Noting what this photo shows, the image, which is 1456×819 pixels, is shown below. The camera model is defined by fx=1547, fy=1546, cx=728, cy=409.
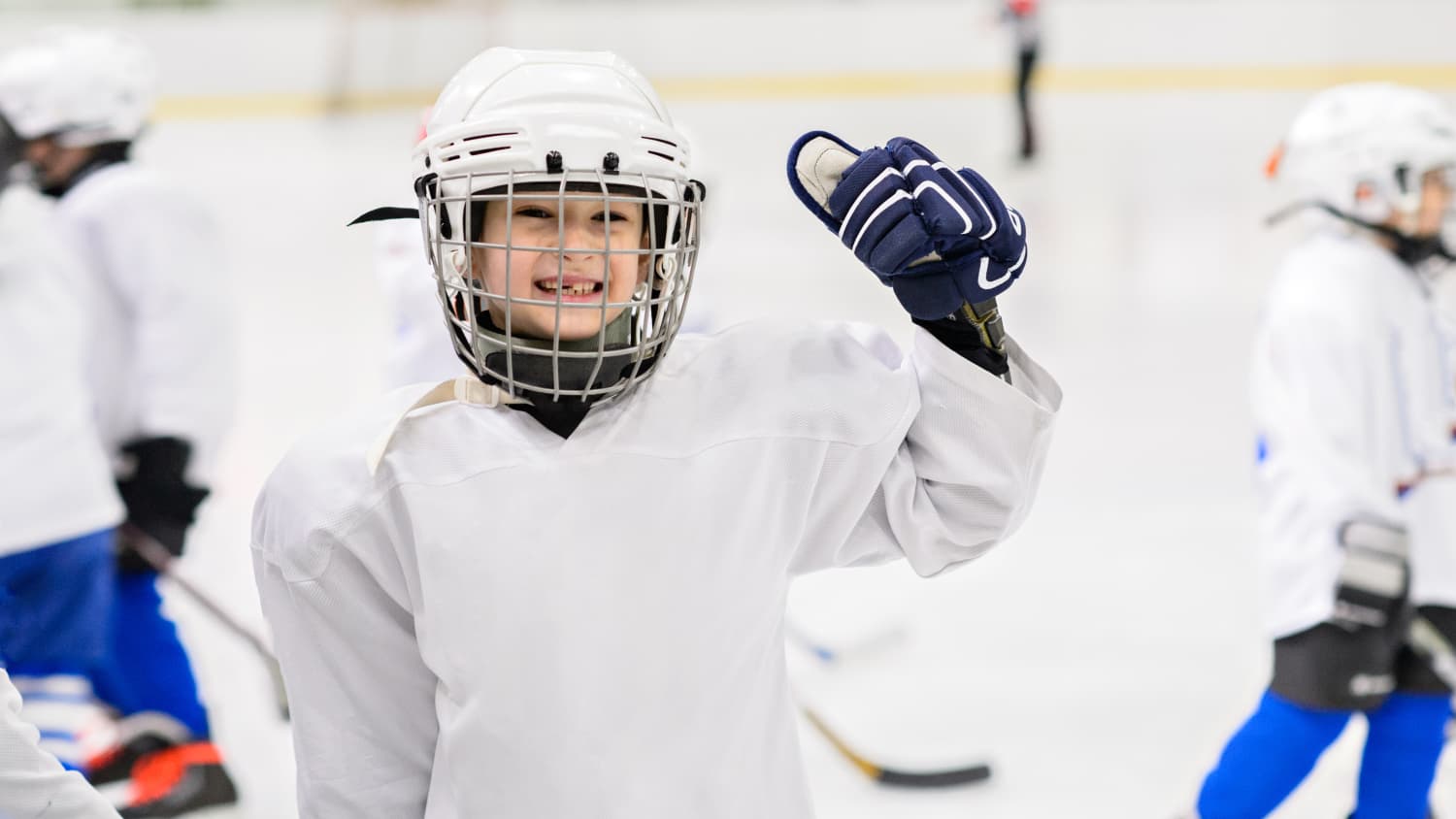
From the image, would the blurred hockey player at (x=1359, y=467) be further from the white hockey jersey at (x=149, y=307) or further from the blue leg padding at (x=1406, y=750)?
the white hockey jersey at (x=149, y=307)

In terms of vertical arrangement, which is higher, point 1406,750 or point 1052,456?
point 1406,750

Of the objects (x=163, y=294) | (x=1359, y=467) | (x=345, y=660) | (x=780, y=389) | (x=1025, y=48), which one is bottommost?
(x=1025, y=48)

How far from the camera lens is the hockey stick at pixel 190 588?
2.54 meters

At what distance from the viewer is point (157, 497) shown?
2.55 meters

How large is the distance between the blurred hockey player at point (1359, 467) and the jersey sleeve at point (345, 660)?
126 cm

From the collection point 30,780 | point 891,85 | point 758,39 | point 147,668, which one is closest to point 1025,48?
point 891,85

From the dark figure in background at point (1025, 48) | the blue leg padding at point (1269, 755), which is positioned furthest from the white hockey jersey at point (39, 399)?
the dark figure in background at point (1025, 48)

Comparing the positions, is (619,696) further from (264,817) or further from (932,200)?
(264,817)

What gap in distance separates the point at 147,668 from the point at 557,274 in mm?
1694

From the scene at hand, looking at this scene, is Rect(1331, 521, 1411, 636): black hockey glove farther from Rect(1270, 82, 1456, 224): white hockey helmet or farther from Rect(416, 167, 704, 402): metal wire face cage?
Rect(416, 167, 704, 402): metal wire face cage

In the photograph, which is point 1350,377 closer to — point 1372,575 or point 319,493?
point 1372,575

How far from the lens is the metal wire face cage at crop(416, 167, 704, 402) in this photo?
1.10m

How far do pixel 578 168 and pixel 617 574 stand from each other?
11.5 inches

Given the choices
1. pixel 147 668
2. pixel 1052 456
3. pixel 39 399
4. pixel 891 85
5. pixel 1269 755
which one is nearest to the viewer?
pixel 1269 755
